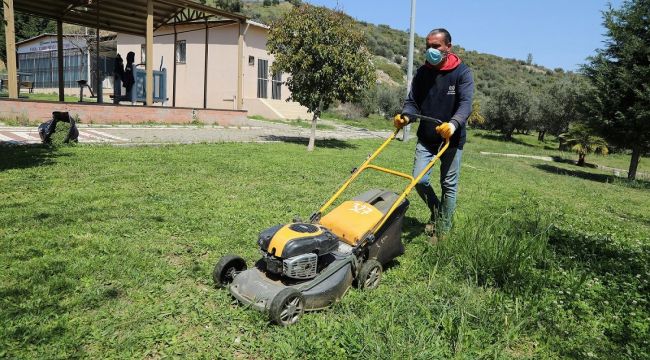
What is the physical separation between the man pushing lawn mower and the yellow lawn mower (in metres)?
0.98

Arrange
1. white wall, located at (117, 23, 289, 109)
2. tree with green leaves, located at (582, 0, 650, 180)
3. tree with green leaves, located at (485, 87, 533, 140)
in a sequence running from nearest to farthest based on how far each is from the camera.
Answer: tree with green leaves, located at (582, 0, 650, 180), white wall, located at (117, 23, 289, 109), tree with green leaves, located at (485, 87, 533, 140)

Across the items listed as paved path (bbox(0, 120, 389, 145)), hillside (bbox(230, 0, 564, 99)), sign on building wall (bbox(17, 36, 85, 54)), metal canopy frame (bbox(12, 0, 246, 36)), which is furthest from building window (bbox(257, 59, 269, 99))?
hillside (bbox(230, 0, 564, 99))

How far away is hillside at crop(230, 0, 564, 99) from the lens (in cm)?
6156

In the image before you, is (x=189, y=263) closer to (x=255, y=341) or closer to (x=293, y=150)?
→ (x=255, y=341)

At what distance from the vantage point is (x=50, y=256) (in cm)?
365

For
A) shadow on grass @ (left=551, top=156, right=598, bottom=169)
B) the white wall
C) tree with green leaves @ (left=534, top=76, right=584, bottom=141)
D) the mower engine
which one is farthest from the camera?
tree with green leaves @ (left=534, top=76, right=584, bottom=141)

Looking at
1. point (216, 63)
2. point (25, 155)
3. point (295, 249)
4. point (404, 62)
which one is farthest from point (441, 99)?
point (404, 62)

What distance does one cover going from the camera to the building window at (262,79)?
25.9 metres

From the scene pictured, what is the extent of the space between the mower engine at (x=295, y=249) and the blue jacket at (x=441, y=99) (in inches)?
78.1

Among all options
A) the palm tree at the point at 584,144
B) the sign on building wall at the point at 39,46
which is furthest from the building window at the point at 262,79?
the sign on building wall at the point at 39,46

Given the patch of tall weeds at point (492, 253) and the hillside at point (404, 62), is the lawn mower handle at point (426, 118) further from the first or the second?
the hillside at point (404, 62)

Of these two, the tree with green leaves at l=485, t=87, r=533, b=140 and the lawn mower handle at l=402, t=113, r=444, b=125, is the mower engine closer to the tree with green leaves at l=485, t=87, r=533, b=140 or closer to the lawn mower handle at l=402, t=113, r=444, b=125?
the lawn mower handle at l=402, t=113, r=444, b=125

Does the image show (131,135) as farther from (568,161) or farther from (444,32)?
(568,161)

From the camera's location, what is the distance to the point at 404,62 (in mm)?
72062
